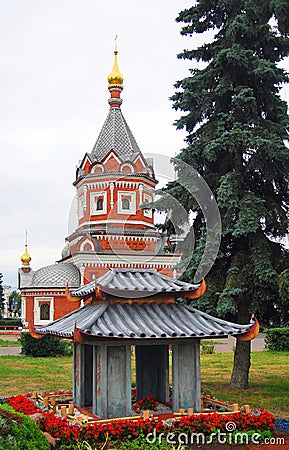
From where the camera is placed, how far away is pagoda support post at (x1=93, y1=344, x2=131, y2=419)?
30.4 feet

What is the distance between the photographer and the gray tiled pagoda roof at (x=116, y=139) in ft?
111

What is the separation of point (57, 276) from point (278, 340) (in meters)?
13.5

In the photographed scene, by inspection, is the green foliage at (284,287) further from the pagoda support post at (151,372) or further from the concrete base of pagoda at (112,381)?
the concrete base of pagoda at (112,381)

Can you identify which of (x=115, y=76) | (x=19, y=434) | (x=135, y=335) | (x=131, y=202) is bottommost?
(x=19, y=434)

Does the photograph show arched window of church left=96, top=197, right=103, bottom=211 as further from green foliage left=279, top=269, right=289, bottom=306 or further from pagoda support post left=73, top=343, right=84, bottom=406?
pagoda support post left=73, top=343, right=84, bottom=406

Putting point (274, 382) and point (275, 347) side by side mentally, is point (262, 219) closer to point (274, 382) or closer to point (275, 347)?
point (274, 382)

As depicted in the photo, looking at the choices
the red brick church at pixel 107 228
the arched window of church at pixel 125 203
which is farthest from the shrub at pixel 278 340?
the arched window of church at pixel 125 203

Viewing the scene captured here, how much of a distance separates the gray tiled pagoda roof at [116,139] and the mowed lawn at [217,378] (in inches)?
544

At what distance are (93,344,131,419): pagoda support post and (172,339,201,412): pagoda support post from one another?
93 centimetres

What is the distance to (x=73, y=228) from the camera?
33.7 m

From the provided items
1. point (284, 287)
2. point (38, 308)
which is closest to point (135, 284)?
point (284, 287)

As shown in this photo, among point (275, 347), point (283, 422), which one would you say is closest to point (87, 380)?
point (283, 422)

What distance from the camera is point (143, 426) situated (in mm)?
8617

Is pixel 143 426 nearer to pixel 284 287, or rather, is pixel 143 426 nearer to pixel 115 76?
pixel 284 287
